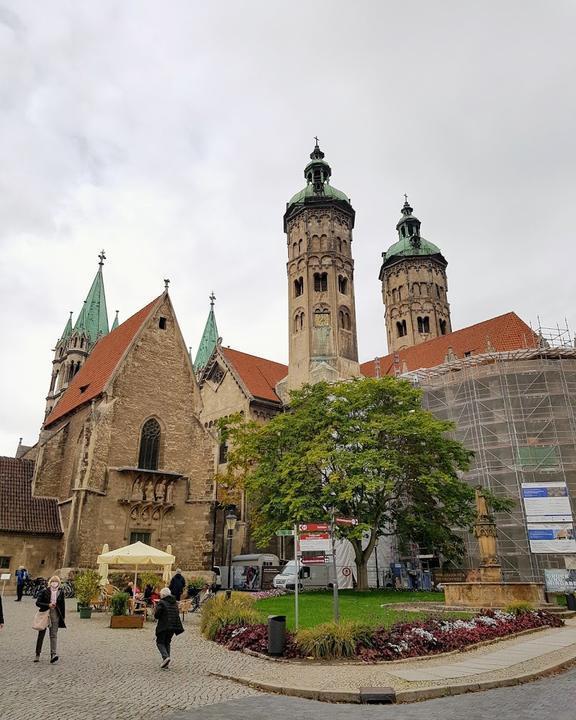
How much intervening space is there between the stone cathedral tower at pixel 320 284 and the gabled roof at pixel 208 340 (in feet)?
120

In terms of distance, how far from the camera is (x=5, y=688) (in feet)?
25.9

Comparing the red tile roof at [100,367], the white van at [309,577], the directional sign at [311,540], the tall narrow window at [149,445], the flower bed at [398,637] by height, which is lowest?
the flower bed at [398,637]

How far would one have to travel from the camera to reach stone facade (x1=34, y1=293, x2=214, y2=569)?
26.4 m

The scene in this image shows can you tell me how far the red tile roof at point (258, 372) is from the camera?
4491 centimetres

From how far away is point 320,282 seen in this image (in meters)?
48.3

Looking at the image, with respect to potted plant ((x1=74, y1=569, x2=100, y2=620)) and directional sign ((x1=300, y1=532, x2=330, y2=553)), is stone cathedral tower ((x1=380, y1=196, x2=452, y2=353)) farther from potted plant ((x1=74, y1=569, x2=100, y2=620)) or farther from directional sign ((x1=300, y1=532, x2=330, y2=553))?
directional sign ((x1=300, y1=532, x2=330, y2=553))

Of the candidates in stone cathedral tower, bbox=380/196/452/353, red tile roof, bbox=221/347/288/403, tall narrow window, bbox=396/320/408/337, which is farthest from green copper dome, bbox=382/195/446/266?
red tile roof, bbox=221/347/288/403

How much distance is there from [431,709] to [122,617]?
1076 centimetres

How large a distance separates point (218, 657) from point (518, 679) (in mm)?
5711

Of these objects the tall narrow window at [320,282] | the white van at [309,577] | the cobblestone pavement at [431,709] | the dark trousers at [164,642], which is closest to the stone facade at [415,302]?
the tall narrow window at [320,282]

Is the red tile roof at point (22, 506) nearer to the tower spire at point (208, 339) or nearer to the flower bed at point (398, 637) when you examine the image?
the flower bed at point (398, 637)

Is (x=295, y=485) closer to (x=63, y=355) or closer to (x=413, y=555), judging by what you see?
(x=413, y=555)

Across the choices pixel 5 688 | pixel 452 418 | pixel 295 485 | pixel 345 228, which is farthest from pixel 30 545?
pixel 345 228

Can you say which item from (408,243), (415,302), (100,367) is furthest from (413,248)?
(100,367)
